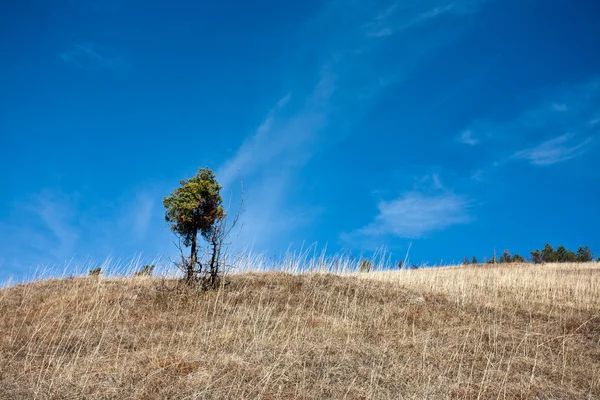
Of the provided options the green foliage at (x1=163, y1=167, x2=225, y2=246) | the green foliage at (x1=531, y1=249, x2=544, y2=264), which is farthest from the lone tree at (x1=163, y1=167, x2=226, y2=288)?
the green foliage at (x1=531, y1=249, x2=544, y2=264)

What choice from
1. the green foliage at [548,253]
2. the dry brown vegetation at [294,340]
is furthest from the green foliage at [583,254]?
the dry brown vegetation at [294,340]

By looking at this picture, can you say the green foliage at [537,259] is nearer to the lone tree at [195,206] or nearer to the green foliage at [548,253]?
the green foliage at [548,253]

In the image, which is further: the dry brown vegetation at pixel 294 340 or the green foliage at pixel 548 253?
the green foliage at pixel 548 253

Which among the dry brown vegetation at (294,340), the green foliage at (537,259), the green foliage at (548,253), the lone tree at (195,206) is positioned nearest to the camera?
the dry brown vegetation at (294,340)

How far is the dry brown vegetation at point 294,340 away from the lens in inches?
231

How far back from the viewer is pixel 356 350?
24.7ft

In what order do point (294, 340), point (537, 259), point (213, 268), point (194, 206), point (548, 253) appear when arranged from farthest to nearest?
point (548, 253)
point (537, 259)
point (194, 206)
point (213, 268)
point (294, 340)

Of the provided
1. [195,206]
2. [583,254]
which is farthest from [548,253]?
[195,206]

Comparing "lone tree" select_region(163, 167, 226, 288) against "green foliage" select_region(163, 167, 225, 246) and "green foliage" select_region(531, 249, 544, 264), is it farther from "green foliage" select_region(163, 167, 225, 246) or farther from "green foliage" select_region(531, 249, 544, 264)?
"green foliage" select_region(531, 249, 544, 264)

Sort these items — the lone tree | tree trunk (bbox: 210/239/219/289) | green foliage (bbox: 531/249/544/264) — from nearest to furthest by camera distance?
tree trunk (bbox: 210/239/219/289), the lone tree, green foliage (bbox: 531/249/544/264)

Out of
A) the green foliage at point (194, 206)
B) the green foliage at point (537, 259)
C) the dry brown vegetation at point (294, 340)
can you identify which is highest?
the green foliage at point (537, 259)

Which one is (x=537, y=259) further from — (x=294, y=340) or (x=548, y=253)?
(x=294, y=340)

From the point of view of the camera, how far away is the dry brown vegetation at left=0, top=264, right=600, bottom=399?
5863 mm

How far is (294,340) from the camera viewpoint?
25.6 feet
